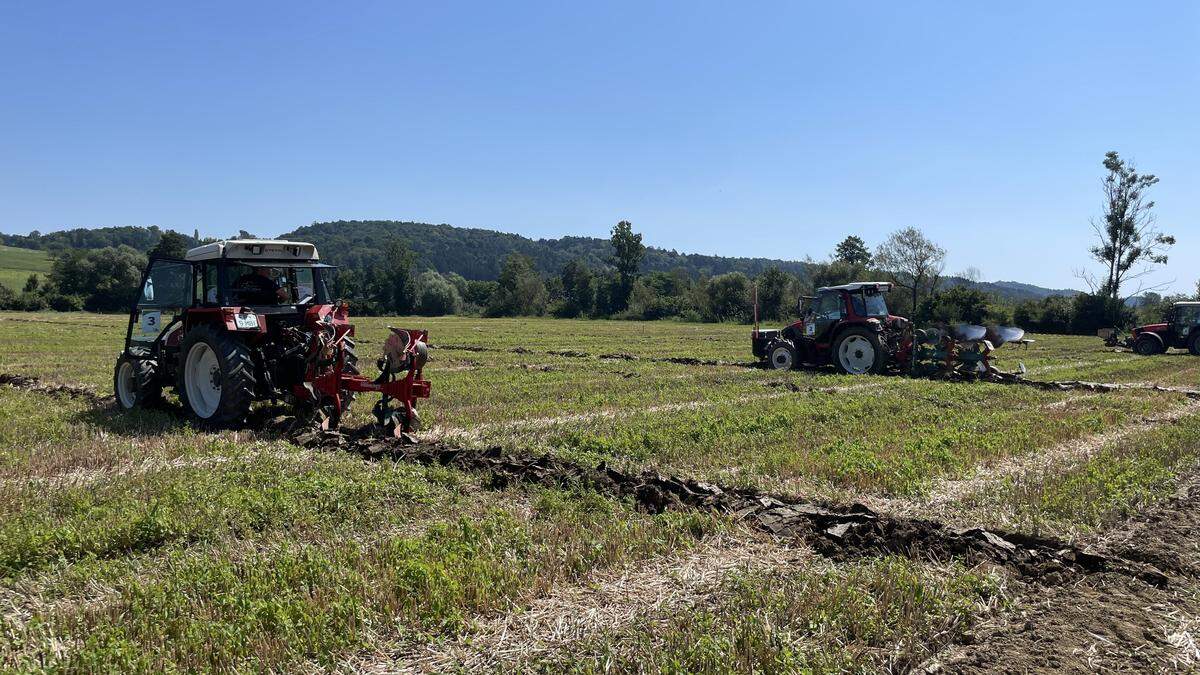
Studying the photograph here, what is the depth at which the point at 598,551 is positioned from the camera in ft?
14.0

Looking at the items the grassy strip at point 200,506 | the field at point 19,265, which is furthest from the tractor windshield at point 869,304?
the field at point 19,265

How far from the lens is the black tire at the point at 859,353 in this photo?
582 inches

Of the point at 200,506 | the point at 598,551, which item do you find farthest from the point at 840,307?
the point at 200,506

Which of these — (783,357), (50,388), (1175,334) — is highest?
(1175,334)

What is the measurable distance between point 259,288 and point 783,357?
11.3m

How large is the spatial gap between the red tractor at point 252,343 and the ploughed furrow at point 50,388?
1.54 metres

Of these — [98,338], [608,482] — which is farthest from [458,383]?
[98,338]

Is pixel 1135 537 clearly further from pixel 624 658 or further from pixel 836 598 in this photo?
pixel 624 658

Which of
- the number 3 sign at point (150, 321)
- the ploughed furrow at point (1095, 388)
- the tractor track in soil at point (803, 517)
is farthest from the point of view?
the ploughed furrow at point (1095, 388)

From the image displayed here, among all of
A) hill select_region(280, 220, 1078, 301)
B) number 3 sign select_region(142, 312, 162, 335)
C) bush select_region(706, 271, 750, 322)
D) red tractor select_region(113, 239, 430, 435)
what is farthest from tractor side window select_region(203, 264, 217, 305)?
hill select_region(280, 220, 1078, 301)

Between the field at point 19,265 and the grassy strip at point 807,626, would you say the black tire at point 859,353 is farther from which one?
the field at point 19,265

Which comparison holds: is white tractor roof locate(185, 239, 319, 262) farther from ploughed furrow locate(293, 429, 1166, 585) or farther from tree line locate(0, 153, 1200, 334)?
tree line locate(0, 153, 1200, 334)

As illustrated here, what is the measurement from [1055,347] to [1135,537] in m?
26.3

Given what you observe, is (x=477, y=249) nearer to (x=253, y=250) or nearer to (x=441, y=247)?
(x=441, y=247)
